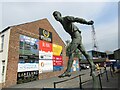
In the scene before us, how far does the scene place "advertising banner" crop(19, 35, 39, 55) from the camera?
18609mm

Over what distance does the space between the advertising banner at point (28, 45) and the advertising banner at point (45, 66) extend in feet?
5.85

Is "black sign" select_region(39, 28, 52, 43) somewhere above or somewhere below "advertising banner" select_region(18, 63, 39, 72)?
above

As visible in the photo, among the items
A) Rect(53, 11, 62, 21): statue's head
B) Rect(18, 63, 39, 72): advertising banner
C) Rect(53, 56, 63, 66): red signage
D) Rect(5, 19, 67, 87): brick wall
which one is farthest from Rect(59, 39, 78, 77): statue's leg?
Rect(53, 56, 63, 66): red signage

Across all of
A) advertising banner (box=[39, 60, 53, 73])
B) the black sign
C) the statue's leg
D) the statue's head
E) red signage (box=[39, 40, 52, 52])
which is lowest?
advertising banner (box=[39, 60, 53, 73])

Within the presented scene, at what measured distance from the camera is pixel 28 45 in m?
19.5

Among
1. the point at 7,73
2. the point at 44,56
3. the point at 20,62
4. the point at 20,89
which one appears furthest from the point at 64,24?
the point at 44,56

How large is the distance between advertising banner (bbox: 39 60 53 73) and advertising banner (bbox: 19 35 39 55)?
178cm

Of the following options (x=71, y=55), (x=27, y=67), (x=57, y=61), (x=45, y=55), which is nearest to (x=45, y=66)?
(x=45, y=55)

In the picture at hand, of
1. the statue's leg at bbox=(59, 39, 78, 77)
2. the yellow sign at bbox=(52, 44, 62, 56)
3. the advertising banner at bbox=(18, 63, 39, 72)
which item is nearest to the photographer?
the statue's leg at bbox=(59, 39, 78, 77)

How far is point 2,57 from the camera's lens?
17.5 meters

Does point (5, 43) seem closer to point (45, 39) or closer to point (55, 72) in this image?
point (45, 39)

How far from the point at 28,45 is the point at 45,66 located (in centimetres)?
423

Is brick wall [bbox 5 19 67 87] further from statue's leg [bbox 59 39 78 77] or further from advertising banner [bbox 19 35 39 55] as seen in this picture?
statue's leg [bbox 59 39 78 77]

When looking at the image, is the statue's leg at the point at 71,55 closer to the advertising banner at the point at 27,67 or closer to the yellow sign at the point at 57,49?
the advertising banner at the point at 27,67
